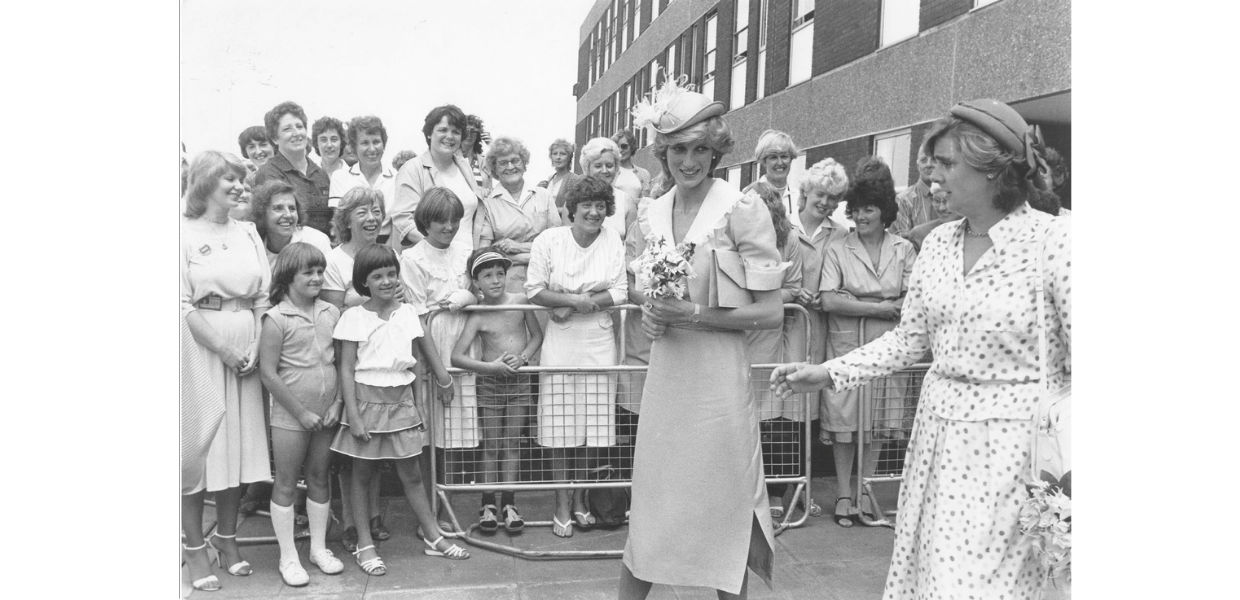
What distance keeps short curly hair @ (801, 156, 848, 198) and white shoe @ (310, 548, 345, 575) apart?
3084 mm

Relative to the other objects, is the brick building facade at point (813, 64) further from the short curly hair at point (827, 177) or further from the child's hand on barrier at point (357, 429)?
the child's hand on barrier at point (357, 429)

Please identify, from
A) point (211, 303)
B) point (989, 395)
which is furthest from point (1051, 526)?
point (211, 303)

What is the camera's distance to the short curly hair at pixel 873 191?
16.9 feet

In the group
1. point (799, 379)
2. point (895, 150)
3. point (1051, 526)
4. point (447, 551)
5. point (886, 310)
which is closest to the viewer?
point (1051, 526)

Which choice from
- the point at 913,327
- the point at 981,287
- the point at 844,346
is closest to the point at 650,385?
the point at 913,327

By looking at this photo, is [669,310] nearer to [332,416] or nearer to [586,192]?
[586,192]

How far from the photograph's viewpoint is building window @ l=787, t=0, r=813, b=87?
16.0 ft

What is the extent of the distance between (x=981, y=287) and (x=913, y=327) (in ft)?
1.20

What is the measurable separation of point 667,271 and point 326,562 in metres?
2.35

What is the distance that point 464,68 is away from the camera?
15.0 feet

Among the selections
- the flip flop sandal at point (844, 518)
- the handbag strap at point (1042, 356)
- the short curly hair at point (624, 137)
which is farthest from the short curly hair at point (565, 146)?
the handbag strap at point (1042, 356)

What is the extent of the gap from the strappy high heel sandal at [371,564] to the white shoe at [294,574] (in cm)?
25

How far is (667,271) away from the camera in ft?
11.1

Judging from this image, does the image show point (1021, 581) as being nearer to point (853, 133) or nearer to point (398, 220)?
point (853, 133)
